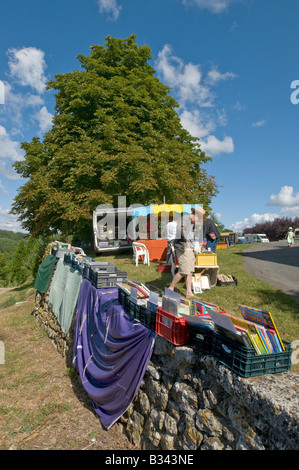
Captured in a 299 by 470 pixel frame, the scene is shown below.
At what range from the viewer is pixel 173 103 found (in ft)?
60.2

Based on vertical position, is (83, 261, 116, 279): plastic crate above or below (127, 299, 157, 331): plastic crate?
above

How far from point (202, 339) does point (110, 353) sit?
5.98 ft

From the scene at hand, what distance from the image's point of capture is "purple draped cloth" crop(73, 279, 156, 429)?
347 cm

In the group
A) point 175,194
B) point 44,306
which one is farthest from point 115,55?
point 44,306

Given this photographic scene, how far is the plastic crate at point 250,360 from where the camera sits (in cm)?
222

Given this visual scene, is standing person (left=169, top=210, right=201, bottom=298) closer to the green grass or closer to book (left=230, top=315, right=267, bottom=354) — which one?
the green grass

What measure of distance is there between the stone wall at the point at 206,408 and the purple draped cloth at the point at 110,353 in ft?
0.43

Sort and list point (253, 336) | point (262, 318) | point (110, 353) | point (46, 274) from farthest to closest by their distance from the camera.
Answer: point (46, 274)
point (110, 353)
point (262, 318)
point (253, 336)

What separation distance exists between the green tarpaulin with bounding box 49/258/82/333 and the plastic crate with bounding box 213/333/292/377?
436 centimetres

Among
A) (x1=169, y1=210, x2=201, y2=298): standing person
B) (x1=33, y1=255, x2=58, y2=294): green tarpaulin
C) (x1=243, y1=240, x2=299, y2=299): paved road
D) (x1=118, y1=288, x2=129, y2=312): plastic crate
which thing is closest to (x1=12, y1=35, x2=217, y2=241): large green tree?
(x1=33, y1=255, x2=58, y2=294): green tarpaulin

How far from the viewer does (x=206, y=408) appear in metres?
2.54

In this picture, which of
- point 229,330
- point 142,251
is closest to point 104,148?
point 142,251

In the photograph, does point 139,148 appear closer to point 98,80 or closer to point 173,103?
point 98,80

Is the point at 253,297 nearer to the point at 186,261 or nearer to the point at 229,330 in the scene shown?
the point at 186,261
